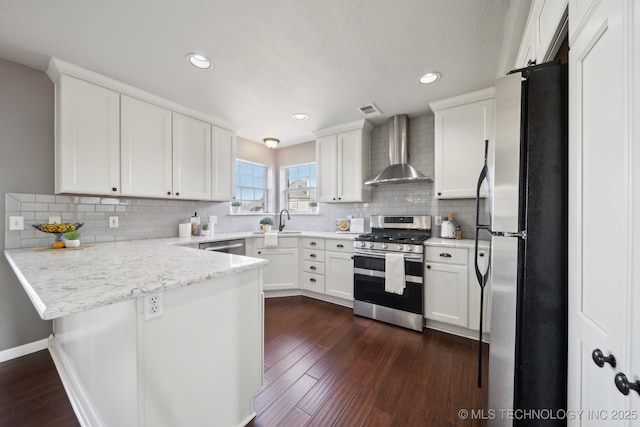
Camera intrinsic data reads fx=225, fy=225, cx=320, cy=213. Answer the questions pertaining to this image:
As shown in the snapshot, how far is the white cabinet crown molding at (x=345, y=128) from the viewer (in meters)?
3.22

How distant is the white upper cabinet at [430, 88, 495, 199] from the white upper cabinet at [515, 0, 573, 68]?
129 cm

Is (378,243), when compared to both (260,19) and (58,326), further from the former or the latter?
(58,326)

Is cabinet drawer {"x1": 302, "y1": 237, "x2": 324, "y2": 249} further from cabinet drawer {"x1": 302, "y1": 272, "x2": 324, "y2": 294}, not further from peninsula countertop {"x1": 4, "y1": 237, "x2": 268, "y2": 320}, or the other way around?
peninsula countertop {"x1": 4, "y1": 237, "x2": 268, "y2": 320}

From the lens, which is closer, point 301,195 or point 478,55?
point 478,55

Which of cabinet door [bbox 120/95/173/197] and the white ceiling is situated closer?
the white ceiling

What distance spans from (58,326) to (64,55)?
230 centimetres

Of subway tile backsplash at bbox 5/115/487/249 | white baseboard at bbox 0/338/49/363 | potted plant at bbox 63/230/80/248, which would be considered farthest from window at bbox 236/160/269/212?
white baseboard at bbox 0/338/49/363

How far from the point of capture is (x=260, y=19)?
60.2 inches

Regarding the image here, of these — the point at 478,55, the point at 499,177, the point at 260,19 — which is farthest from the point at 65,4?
the point at 478,55

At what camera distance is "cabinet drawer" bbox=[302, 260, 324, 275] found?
3205 mm

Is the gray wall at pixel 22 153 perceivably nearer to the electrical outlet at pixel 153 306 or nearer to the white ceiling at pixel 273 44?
the white ceiling at pixel 273 44

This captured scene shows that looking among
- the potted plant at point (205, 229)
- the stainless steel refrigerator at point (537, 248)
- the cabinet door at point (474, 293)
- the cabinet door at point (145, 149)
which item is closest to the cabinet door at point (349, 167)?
the cabinet door at point (474, 293)

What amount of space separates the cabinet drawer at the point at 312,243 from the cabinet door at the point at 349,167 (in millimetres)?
713

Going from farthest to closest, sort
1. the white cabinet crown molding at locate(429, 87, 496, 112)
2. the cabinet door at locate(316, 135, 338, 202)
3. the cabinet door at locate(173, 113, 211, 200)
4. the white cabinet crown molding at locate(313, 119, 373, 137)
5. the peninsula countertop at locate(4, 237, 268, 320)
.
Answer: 1. the cabinet door at locate(316, 135, 338, 202)
2. the white cabinet crown molding at locate(313, 119, 373, 137)
3. the cabinet door at locate(173, 113, 211, 200)
4. the white cabinet crown molding at locate(429, 87, 496, 112)
5. the peninsula countertop at locate(4, 237, 268, 320)
